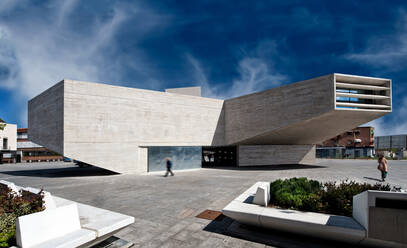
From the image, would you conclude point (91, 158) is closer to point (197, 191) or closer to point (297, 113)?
point (197, 191)

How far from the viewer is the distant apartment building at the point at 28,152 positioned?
4574cm

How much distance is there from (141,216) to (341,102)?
15.7m

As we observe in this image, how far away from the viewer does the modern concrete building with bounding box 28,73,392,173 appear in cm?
1580

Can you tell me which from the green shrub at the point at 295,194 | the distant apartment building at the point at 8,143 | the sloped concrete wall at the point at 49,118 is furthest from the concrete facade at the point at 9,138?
the green shrub at the point at 295,194

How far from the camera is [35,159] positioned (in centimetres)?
4594

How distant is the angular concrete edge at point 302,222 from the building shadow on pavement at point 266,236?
21 cm

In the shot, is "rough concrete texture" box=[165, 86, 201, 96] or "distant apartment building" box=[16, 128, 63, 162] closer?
"rough concrete texture" box=[165, 86, 201, 96]

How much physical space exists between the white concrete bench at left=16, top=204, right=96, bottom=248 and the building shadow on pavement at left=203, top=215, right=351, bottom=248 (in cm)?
316

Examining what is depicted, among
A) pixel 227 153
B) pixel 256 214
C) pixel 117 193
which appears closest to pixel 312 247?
pixel 256 214

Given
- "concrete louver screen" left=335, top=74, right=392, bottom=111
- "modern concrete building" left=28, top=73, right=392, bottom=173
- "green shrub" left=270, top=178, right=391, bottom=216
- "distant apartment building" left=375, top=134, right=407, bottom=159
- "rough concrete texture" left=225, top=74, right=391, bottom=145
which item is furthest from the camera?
Answer: "distant apartment building" left=375, top=134, right=407, bottom=159

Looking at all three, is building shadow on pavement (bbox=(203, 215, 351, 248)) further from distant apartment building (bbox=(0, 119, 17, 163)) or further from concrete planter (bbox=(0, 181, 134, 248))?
distant apartment building (bbox=(0, 119, 17, 163))

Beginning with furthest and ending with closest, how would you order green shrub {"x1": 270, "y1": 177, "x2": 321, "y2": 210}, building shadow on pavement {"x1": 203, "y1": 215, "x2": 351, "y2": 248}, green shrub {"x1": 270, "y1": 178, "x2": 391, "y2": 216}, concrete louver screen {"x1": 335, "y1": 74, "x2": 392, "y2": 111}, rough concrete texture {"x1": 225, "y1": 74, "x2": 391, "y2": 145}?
rough concrete texture {"x1": 225, "y1": 74, "x2": 391, "y2": 145} < concrete louver screen {"x1": 335, "y1": 74, "x2": 392, "y2": 111} < green shrub {"x1": 270, "y1": 177, "x2": 321, "y2": 210} < green shrub {"x1": 270, "y1": 178, "x2": 391, "y2": 216} < building shadow on pavement {"x1": 203, "y1": 215, "x2": 351, "y2": 248}

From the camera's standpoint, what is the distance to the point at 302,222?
15.5 feet

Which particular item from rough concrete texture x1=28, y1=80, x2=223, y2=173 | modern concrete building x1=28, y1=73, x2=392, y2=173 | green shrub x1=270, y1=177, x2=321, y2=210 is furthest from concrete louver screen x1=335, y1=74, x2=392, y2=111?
rough concrete texture x1=28, y1=80, x2=223, y2=173
